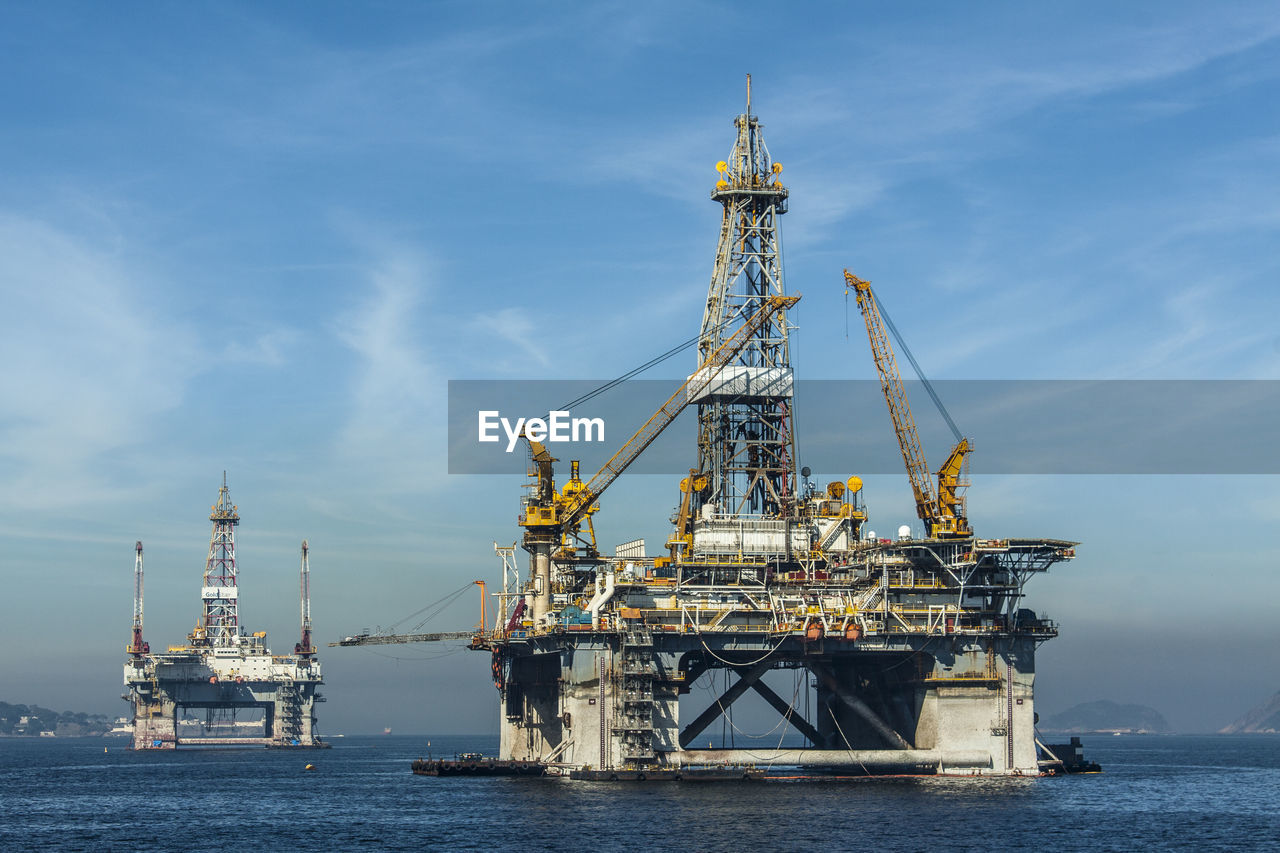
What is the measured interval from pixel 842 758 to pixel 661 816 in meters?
26.1

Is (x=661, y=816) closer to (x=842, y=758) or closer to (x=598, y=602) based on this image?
(x=598, y=602)

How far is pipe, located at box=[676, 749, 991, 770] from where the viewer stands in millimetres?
107750

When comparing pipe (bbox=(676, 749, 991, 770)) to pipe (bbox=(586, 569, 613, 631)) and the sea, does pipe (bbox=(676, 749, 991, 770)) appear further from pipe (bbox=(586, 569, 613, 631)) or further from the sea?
pipe (bbox=(586, 569, 613, 631))

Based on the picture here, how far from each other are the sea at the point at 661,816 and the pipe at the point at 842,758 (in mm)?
1538

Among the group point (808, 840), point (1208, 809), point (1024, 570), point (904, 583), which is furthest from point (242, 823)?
point (1208, 809)

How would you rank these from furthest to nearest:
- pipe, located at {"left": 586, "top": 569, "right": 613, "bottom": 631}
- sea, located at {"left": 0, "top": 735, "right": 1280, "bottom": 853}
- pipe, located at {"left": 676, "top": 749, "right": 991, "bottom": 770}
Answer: pipe, located at {"left": 676, "top": 749, "right": 991, "bottom": 770} → pipe, located at {"left": 586, "top": 569, "right": 613, "bottom": 631} → sea, located at {"left": 0, "top": 735, "right": 1280, "bottom": 853}

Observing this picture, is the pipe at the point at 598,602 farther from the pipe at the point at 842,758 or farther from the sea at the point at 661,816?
the sea at the point at 661,816

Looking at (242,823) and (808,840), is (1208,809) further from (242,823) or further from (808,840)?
(242,823)

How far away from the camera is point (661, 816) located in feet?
292

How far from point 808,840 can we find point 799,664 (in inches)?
1302

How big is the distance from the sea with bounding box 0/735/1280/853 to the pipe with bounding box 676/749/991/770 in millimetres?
1538

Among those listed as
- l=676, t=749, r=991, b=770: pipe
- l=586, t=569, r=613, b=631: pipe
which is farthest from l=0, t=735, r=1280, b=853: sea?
l=586, t=569, r=613, b=631: pipe

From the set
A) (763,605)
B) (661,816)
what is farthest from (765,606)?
(661,816)

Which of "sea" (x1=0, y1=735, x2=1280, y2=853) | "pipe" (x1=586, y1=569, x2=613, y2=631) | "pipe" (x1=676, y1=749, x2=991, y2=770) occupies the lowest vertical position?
"sea" (x1=0, y1=735, x2=1280, y2=853)
